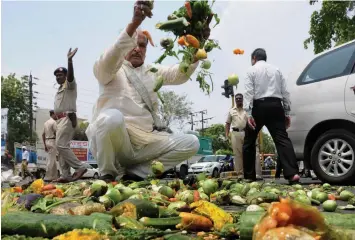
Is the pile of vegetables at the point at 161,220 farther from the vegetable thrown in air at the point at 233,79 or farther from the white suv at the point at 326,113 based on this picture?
the vegetable thrown in air at the point at 233,79

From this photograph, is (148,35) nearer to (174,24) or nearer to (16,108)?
(174,24)

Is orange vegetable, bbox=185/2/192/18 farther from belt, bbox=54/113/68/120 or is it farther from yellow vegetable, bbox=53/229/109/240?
belt, bbox=54/113/68/120

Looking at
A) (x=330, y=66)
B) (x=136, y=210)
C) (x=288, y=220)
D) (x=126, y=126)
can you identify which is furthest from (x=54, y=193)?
(x=330, y=66)

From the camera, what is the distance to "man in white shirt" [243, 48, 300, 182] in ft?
22.7

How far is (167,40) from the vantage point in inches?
204

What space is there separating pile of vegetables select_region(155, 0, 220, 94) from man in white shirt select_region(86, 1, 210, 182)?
0.38m

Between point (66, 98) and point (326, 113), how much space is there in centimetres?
473

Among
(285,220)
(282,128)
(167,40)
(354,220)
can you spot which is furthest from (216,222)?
(282,128)

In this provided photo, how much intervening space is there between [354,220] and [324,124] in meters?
5.19

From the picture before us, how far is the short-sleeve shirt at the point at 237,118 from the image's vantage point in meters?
11.1

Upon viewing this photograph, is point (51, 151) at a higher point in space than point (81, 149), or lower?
higher

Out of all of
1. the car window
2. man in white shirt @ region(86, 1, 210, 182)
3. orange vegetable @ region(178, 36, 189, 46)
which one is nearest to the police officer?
man in white shirt @ region(86, 1, 210, 182)

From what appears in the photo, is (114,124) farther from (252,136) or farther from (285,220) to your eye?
(285,220)

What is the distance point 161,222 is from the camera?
253cm
